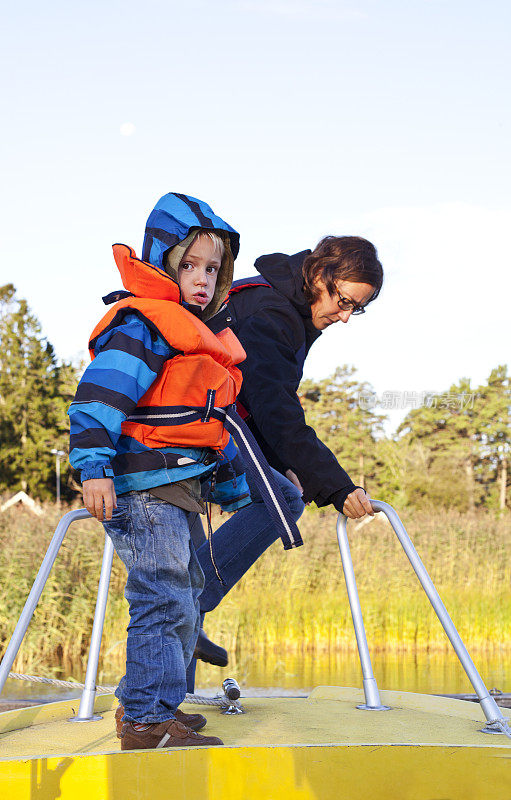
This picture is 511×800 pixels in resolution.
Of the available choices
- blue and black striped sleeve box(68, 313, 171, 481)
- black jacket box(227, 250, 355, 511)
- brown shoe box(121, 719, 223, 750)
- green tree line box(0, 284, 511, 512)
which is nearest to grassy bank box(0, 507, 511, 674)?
black jacket box(227, 250, 355, 511)

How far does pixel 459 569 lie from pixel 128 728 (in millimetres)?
7173

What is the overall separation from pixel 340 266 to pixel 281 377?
43 centimetres

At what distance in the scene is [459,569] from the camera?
8773 mm

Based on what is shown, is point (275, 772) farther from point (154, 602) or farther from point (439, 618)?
point (439, 618)

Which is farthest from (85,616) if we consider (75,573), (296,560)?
(296,560)

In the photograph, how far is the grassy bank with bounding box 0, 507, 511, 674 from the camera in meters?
6.96

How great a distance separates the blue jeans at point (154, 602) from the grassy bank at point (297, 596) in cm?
476

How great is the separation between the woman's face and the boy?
76 centimetres

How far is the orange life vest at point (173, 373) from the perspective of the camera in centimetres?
212

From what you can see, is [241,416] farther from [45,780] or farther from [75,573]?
[75,573]

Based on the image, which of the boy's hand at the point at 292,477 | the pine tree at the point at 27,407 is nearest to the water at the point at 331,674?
the boy's hand at the point at 292,477

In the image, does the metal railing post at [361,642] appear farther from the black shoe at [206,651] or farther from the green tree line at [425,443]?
the green tree line at [425,443]

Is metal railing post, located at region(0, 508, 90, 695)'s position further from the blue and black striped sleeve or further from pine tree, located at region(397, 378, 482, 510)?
pine tree, located at region(397, 378, 482, 510)

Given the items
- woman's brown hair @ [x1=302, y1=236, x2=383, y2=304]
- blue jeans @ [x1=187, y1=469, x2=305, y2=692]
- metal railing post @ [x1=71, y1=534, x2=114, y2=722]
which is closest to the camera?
metal railing post @ [x1=71, y1=534, x2=114, y2=722]
